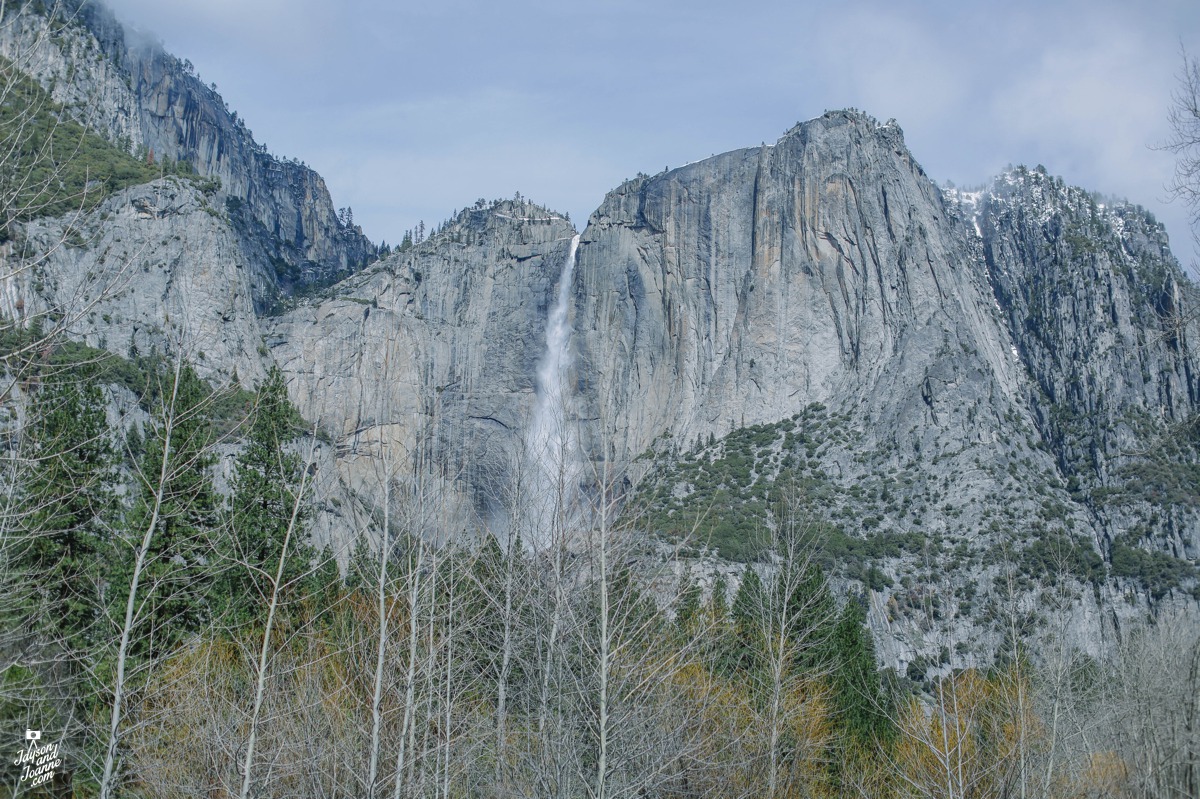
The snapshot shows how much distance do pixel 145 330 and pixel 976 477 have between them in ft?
207

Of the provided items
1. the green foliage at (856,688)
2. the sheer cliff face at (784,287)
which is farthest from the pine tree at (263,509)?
the sheer cliff face at (784,287)

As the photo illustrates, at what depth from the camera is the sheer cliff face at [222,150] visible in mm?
117688

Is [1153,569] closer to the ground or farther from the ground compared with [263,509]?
closer to the ground

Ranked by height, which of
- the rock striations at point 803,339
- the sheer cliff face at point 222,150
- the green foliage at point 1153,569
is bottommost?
the green foliage at point 1153,569

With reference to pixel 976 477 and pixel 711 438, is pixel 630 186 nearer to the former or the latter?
pixel 711 438

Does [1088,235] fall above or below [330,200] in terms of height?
below

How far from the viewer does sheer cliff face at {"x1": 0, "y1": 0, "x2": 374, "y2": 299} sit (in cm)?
11769

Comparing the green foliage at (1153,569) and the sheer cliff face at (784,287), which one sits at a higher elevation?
the sheer cliff face at (784,287)

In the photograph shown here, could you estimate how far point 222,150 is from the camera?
157375 mm

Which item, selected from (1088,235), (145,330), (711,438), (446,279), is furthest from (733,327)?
(145,330)

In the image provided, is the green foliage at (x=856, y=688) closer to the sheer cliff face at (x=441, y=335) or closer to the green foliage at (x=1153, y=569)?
the green foliage at (x=1153, y=569)

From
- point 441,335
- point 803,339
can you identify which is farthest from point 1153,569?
point 441,335

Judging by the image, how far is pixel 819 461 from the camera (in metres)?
83.7

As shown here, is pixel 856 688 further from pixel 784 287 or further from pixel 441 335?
pixel 441 335
